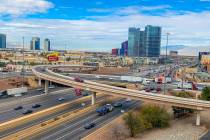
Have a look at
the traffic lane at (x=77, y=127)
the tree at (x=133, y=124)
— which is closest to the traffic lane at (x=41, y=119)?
the traffic lane at (x=77, y=127)

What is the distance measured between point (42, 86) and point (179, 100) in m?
58.7

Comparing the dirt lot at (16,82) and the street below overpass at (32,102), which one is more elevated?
the dirt lot at (16,82)

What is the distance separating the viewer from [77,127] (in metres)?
60.6

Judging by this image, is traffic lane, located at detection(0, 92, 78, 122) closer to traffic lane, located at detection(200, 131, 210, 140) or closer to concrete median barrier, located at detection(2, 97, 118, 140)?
concrete median barrier, located at detection(2, 97, 118, 140)

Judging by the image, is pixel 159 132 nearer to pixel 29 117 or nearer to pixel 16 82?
pixel 29 117

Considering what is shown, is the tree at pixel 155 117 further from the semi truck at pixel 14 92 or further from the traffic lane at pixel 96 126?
the semi truck at pixel 14 92

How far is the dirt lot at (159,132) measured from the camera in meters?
58.2

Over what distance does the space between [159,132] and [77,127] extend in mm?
15439

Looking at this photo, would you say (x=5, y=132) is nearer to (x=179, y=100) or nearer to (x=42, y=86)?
(x=179, y=100)

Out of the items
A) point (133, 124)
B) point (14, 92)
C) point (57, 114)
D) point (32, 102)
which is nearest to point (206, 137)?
point (133, 124)

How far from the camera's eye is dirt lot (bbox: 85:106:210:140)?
191 feet

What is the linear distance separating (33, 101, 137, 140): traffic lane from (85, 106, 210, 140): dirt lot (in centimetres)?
192

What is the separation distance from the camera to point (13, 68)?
165 m

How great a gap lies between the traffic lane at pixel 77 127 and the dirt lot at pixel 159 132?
192 cm
